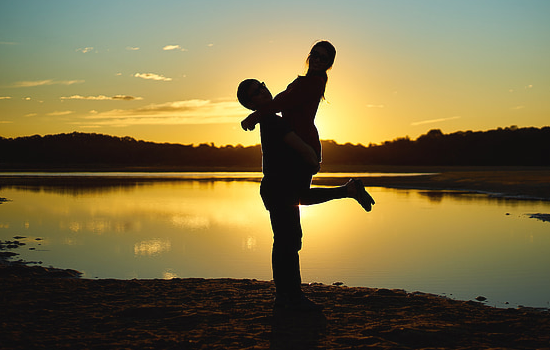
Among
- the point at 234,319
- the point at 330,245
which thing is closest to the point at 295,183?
the point at 234,319

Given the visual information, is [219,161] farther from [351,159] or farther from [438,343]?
[438,343]

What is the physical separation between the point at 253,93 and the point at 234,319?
1888 mm

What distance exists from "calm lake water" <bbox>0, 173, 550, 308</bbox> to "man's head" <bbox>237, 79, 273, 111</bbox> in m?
3.49

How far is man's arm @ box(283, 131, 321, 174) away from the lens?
4234 mm

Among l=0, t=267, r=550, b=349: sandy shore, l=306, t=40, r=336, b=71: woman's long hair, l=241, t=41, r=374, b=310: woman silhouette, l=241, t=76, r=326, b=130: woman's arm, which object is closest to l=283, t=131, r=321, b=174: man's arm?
l=241, t=41, r=374, b=310: woman silhouette

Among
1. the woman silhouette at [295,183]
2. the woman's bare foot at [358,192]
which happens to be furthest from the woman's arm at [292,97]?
the woman's bare foot at [358,192]

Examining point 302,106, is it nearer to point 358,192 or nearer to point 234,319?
point 358,192

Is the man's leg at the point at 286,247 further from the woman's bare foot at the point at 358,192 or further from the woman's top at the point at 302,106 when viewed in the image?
the woman's top at the point at 302,106

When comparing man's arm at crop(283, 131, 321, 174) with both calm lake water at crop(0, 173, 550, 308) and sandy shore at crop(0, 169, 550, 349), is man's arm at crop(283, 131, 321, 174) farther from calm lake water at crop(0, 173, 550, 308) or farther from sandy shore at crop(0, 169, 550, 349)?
calm lake water at crop(0, 173, 550, 308)

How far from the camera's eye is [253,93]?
14.5ft

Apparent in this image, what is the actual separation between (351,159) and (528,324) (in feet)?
384

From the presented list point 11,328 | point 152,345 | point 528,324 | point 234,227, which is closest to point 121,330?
point 152,345

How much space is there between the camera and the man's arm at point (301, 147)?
4.23m

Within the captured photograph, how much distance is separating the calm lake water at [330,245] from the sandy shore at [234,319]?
1.52m
